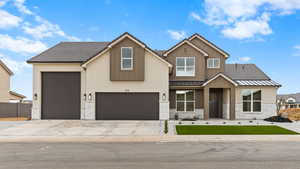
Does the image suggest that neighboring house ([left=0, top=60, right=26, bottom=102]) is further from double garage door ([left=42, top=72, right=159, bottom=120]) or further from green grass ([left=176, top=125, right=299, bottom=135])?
green grass ([left=176, top=125, right=299, bottom=135])

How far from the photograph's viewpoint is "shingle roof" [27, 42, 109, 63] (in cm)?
2052

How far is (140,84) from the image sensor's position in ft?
64.3

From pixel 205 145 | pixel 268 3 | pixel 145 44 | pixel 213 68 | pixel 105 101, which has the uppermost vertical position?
pixel 268 3

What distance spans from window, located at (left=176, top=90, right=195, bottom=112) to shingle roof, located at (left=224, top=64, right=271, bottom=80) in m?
4.66

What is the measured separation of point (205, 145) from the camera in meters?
10.2

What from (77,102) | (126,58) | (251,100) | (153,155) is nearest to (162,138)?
(153,155)

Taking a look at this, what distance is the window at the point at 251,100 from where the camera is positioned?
70.2 feet

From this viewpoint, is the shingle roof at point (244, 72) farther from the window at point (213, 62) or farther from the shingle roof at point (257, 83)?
the window at point (213, 62)

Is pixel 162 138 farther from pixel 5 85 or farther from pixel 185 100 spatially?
pixel 5 85

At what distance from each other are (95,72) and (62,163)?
516 inches

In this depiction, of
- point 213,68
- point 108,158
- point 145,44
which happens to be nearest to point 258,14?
point 213,68

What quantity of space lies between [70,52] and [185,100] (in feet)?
38.6

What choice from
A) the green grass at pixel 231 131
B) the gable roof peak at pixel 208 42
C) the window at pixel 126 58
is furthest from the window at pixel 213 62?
the green grass at pixel 231 131

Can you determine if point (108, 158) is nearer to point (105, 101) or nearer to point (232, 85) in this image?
point (105, 101)
